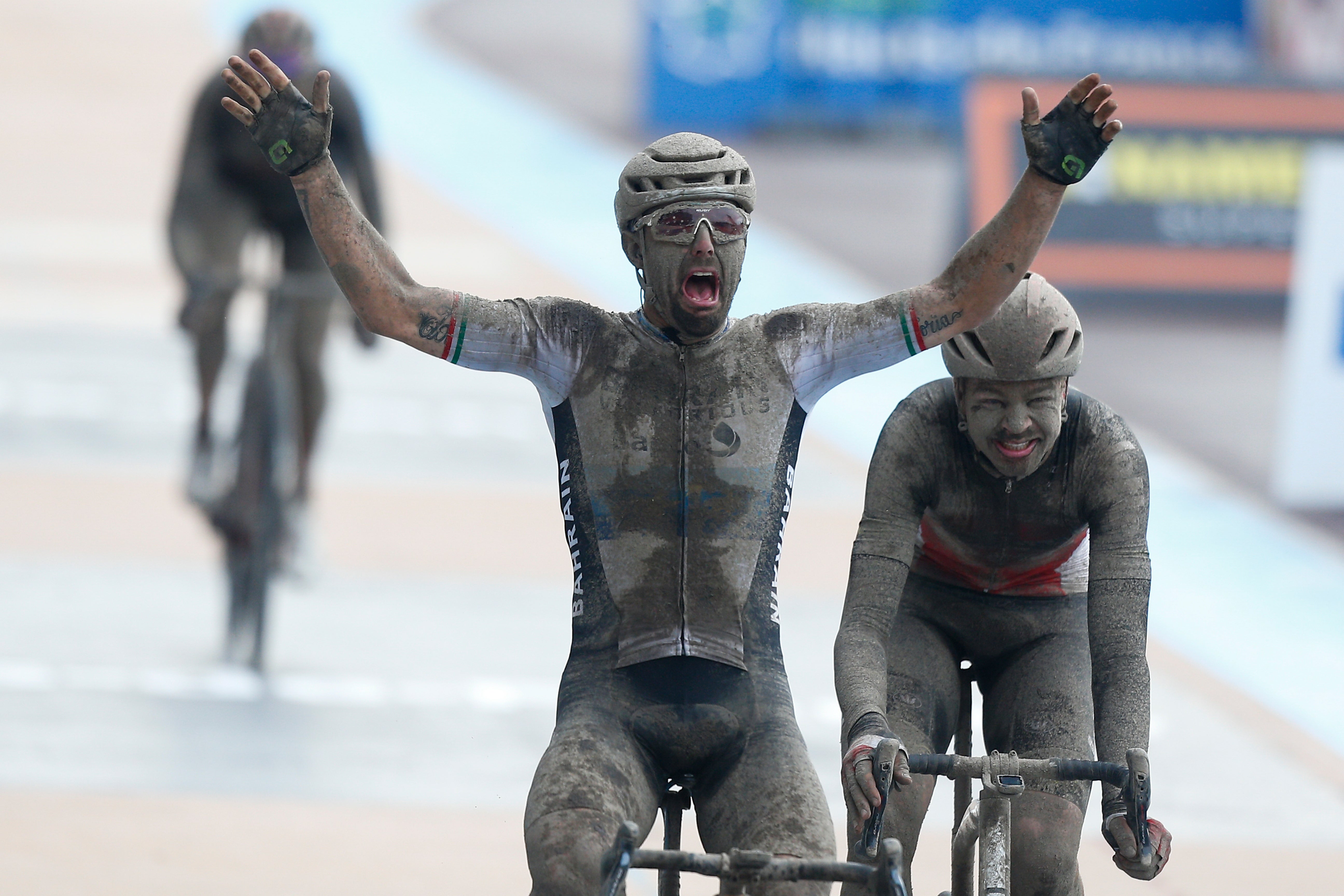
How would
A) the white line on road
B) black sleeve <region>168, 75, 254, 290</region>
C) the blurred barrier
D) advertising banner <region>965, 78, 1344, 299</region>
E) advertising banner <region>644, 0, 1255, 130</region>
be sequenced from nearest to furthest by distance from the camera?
the white line on road, black sleeve <region>168, 75, 254, 290</region>, the blurred barrier, advertising banner <region>965, 78, 1344, 299</region>, advertising banner <region>644, 0, 1255, 130</region>

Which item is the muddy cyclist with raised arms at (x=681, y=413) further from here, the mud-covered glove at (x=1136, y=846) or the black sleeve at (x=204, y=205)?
the black sleeve at (x=204, y=205)

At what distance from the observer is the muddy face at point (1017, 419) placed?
14.9 ft

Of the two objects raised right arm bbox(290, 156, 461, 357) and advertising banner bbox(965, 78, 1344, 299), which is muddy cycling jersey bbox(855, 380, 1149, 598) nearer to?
raised right arm bbox(290, 156, 461, 357)

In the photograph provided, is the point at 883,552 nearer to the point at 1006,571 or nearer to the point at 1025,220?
the point at 1006,571

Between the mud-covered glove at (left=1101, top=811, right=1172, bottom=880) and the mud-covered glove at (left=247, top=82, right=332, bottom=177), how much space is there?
2.13m

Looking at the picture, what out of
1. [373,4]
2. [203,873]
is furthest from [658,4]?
[203,873]

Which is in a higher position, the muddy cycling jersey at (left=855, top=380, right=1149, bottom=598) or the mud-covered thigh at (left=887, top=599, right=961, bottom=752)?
the muddy cycling jersey at (left=855, top=380, right=1149, bottom=598)

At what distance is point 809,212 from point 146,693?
467 inches

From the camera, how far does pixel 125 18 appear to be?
2914 cm

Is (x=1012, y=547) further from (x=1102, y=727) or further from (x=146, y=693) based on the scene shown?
(x=146, y=693)

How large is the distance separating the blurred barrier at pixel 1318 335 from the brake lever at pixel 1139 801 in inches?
305

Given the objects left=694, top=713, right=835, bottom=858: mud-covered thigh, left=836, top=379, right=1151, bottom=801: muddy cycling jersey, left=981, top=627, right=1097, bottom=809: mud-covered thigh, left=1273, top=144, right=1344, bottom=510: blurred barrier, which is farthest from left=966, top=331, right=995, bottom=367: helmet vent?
left=1273, top=144, right=1344, bottom=510: blurred barrier

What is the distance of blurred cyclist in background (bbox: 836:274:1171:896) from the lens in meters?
4.48

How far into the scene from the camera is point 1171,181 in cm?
1585
